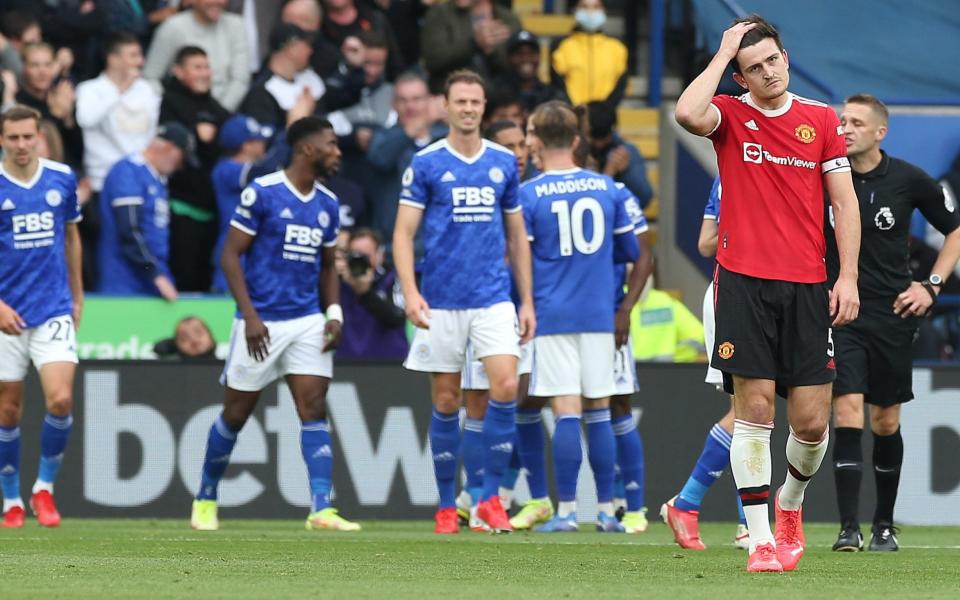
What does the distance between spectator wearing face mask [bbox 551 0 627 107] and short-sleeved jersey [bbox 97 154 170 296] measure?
13.8 feet

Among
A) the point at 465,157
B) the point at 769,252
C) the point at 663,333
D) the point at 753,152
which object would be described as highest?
the point at 465,157

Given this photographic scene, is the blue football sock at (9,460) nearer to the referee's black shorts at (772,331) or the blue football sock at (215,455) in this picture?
the blue football sock at (215,455)

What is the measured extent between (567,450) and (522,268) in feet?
3.74

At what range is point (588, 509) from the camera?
1333 cm

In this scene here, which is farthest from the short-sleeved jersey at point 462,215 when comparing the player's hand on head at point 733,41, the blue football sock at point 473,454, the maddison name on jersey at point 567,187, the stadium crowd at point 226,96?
the stadium crowd at point 226,96

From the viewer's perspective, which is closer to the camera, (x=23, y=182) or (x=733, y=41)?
(x=733, y=41)

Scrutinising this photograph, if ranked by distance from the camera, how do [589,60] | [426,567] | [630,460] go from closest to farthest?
[426,567] < [630,460] < [589,60]

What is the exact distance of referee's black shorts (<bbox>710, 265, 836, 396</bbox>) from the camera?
24.7 ft

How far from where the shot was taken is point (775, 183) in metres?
7.61

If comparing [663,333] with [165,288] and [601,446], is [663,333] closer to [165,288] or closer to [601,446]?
[601,446]

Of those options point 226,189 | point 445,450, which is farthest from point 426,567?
point 226,189

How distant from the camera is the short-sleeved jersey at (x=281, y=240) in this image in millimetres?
11188

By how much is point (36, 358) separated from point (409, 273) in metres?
2.38

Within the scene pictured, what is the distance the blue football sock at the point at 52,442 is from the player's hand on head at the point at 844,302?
5394 millimetres
